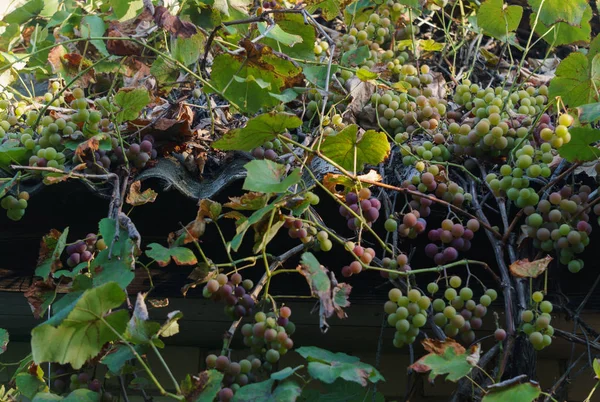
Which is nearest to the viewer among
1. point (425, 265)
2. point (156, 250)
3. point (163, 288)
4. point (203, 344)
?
point (156, 250)

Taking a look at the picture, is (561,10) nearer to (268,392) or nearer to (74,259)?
(268,392)

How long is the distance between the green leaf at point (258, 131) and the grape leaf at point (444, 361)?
47 cm

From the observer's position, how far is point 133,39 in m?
1.61

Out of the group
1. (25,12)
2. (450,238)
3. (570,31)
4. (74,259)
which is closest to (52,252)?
(74,259)

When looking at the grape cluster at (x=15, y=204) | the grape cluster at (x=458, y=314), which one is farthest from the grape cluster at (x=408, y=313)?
the grape cluster at (x=15, y=204)

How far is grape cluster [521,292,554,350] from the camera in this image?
1.33 meters

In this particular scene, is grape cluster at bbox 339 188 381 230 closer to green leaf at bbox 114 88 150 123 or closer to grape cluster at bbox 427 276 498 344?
grape cluster at bbox 427 276 498 344

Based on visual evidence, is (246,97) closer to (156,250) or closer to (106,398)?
(156,250)

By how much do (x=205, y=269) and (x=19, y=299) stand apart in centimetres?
94

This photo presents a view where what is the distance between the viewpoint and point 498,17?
1837mm

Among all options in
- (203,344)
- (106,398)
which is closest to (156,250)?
(106,398)

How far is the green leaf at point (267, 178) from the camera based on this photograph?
3.89 feet

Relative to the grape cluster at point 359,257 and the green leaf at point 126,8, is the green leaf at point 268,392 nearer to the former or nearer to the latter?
the grape cluster at point 359,257

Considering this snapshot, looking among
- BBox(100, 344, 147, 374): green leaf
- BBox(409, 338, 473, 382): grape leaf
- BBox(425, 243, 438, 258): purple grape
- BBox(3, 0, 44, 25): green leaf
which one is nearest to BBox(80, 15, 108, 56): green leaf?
BBox(3, 0, 44, 25): green leaf
